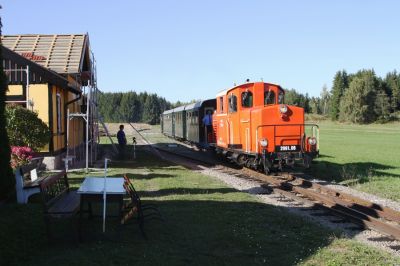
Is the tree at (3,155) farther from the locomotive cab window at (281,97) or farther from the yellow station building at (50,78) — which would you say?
the locomotive cab window at (281,97)

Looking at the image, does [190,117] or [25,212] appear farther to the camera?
[190,117]

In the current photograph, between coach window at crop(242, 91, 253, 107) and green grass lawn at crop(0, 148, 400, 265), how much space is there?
7.15 metres

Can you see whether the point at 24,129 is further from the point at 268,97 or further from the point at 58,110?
the point at 268,97

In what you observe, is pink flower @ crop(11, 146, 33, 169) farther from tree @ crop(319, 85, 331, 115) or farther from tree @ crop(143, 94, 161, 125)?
tree @ crop(319, 85, 331, 115)

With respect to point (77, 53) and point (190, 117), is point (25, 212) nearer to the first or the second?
point (77, 53)

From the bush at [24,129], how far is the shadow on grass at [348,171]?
9.55 metres

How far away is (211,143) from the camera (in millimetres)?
22609

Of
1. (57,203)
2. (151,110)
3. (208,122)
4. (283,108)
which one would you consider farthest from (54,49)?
(151,110)

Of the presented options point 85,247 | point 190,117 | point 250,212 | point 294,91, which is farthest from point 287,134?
point 294,91

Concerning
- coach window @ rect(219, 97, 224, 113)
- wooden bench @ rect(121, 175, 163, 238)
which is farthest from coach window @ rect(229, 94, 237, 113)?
wooden bench @ rect(121, 175, 163, 238)

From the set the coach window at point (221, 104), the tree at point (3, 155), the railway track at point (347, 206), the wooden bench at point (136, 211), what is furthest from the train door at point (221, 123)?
the tree at point (3, 155)

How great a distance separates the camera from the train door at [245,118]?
51.9 feet

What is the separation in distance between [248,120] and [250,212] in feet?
21.5

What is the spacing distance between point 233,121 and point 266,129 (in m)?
2.61
